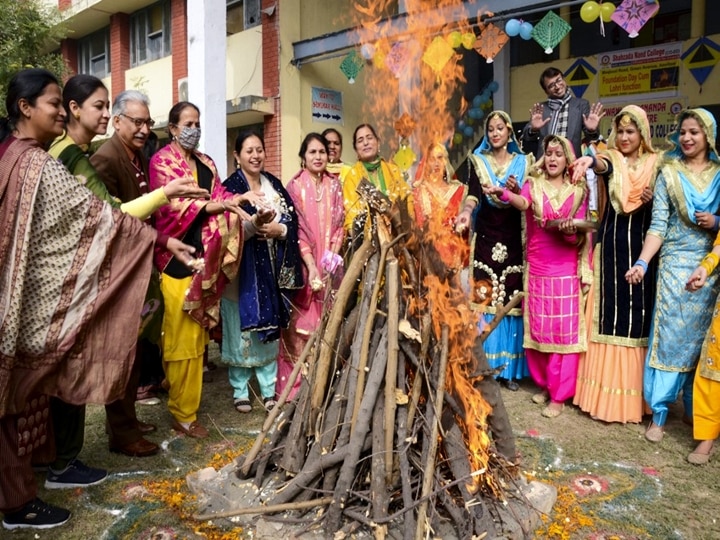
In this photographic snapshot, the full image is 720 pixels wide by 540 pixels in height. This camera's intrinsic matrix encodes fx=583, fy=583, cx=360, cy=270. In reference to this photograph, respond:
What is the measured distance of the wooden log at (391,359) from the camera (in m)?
2.79

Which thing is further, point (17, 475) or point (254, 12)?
point (254, 12)

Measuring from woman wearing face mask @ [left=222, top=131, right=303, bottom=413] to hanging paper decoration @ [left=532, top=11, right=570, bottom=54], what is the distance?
433cm

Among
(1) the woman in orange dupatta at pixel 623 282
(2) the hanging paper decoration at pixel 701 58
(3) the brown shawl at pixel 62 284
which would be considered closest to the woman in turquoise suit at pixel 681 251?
(1) the woman in orange dupatta at pixel 623 282

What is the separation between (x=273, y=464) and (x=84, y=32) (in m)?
16.8

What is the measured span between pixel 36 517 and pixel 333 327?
5.99 feet

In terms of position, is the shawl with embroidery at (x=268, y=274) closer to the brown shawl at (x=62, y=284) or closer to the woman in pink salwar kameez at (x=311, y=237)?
the woman in pink salwar kameez at (x=311, y=237)

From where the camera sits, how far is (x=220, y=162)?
8438mm

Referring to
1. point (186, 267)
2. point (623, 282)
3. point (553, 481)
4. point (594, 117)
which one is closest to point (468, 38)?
point (594, 117)

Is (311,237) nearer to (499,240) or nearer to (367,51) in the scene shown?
(499,240)

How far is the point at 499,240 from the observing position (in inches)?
209

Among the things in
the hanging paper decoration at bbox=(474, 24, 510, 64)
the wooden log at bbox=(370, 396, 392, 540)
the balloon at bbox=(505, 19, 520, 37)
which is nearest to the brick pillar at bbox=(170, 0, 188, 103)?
the hanging paper decoration at bbox=(474, 24, 510, 64)

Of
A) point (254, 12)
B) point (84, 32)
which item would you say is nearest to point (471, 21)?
point (254, 12)

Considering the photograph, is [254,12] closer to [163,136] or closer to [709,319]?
[163,136]

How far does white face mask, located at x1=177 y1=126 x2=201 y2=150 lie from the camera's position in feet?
13.8
